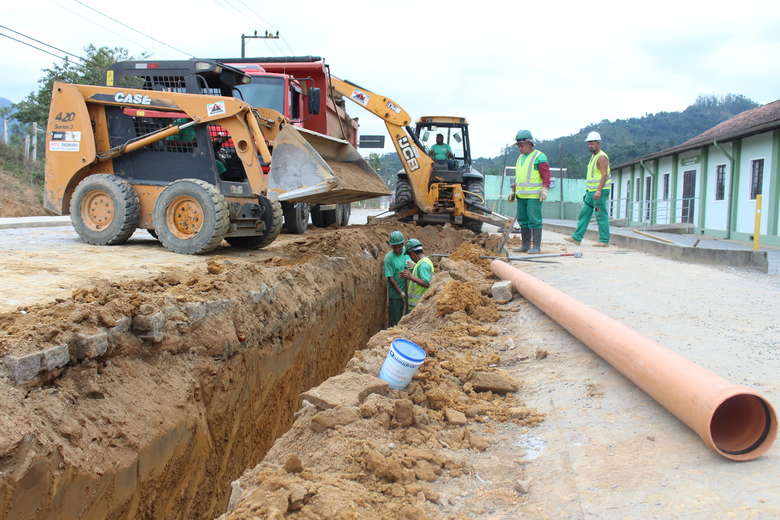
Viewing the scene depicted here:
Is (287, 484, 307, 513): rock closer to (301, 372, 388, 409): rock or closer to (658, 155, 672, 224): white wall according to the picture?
(301, 372, 388, 409): rock

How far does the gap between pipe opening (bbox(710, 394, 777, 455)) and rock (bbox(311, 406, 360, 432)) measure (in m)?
1.69

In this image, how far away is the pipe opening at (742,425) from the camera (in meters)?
2.45

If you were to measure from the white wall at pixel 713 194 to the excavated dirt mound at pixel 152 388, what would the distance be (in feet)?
52.5

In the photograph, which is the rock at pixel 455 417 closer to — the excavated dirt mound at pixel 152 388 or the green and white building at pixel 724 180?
the excavated dirt mound at pixel 152 388

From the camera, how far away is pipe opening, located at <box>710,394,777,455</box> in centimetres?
245

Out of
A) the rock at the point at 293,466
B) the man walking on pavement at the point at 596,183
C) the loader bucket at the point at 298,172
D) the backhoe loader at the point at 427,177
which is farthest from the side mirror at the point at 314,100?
the rock at the point at 293,466

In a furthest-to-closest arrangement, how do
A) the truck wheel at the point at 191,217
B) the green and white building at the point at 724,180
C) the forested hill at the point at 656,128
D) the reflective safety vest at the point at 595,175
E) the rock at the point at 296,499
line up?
the forested hill at the point at 656,128
the green and white building at the point at 724,180
the reflective safety vest at the point at 595,175
the truck wheel at the point at 191,217
the rock at the point at 296,499

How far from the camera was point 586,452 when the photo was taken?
9.11 feet

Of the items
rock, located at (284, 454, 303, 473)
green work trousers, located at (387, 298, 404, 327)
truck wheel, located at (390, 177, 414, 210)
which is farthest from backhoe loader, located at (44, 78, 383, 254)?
truck wheel, located at (390, 177, 414, 210)

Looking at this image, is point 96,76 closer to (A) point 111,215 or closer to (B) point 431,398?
(A) point 111,215

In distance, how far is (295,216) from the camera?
1180cm

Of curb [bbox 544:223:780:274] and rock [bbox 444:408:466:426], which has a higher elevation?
curb [bbox 544:223:780:274]

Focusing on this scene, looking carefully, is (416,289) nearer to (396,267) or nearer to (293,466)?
(396,267)

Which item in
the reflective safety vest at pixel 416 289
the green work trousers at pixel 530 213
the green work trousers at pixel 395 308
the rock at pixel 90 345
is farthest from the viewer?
the green work trousers at pixel 395 308
